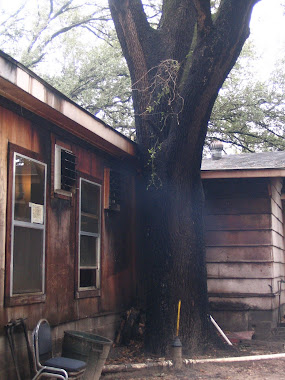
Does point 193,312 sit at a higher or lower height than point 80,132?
lower

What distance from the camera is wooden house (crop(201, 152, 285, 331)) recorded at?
10.2 m

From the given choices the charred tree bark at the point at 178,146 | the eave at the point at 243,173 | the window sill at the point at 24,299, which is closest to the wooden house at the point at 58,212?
the window sill at the point at 24,299

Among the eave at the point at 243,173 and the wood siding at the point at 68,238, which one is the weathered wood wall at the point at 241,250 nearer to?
the eave at the point at 243,173

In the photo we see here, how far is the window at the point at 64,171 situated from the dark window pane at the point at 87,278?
4.56 feet

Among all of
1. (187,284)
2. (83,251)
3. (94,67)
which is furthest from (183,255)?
(94,67)

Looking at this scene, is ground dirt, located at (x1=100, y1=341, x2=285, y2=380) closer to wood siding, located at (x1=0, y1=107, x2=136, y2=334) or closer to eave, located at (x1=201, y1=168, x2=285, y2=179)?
wood siding, located at (x1=0, y1=107, x2=136, y2=334)

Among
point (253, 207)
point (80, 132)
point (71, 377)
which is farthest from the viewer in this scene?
point (253, 207)

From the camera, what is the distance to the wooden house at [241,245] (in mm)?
10172

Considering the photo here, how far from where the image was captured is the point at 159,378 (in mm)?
6703

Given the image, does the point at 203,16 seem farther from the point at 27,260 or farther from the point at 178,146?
the point at 27,260

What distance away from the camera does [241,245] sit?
10.5 m

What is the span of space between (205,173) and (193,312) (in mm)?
3149

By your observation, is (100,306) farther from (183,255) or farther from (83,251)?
(183,255)

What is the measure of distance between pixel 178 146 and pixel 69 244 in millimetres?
2226
